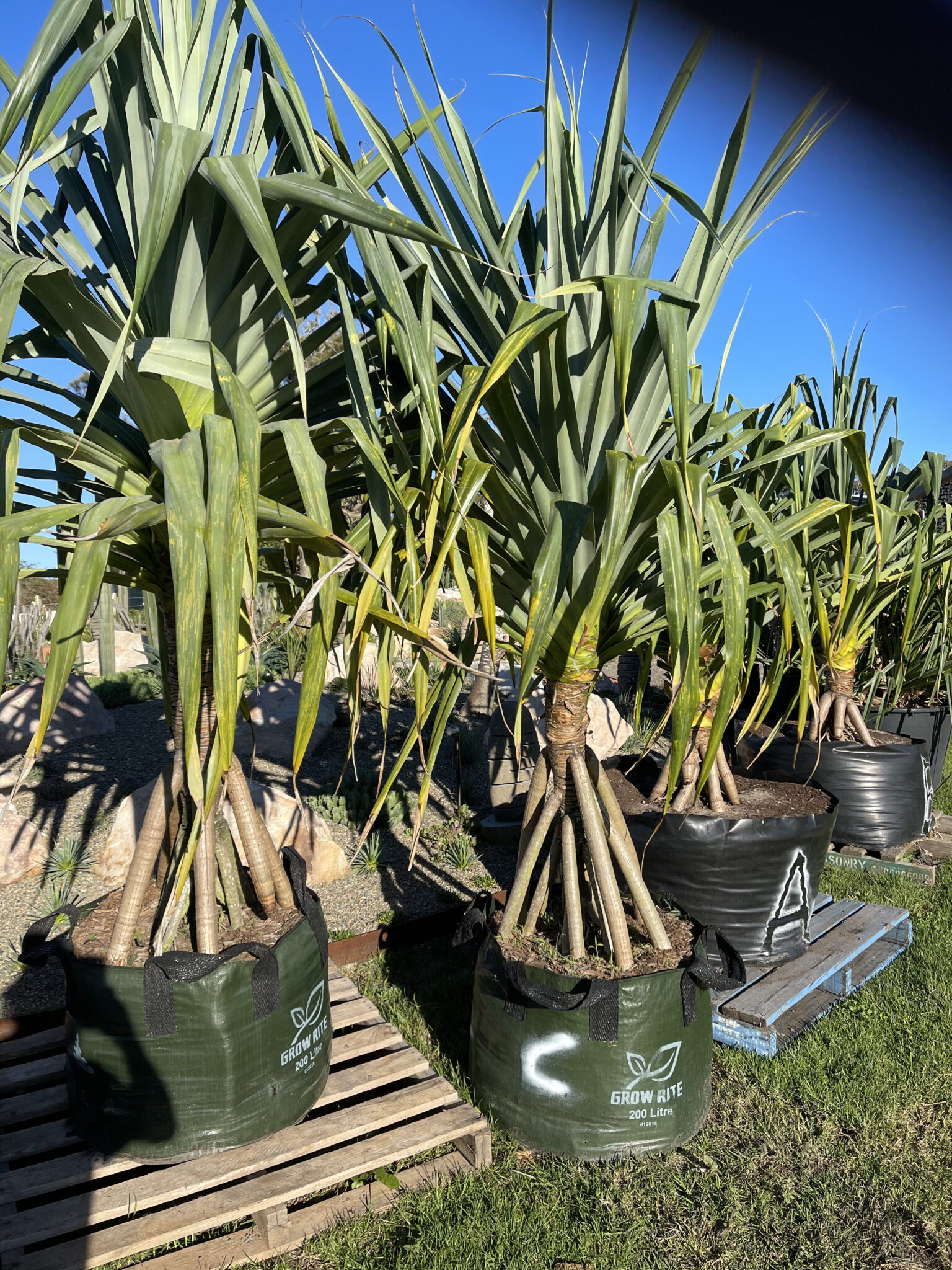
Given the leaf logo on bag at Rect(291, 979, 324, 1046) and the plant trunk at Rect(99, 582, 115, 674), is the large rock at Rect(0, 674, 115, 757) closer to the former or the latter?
the plant trunk at Rect(99, 582, 115, 674)

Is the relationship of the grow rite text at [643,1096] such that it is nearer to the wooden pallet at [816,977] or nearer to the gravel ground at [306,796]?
the wooden pallet at [816,977]

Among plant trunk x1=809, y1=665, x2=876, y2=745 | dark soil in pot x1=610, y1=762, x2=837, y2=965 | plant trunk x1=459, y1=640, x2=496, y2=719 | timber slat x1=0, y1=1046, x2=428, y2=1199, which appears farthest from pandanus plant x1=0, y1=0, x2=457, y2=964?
plant trunk x1=459, y1=640, x2=496, y2=719

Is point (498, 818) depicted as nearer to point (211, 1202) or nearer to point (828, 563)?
point (828, 563)

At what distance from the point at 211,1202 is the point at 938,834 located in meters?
4.17

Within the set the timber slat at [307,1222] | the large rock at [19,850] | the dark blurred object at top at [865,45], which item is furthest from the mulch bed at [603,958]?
the large rock at [19,850]

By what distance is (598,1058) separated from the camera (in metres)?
2.19

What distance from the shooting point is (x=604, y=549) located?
188 cm

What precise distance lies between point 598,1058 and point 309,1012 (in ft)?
2.58

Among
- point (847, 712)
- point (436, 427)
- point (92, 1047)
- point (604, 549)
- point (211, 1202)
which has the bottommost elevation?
point (211, 1202)

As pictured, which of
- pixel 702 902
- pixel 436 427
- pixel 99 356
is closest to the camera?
pixel 436 427

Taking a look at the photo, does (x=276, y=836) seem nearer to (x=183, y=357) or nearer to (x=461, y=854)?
(x=461, y=854)

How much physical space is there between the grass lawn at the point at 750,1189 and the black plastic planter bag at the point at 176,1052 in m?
0.39

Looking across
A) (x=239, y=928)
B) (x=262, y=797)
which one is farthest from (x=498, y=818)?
(x=239, y=928)

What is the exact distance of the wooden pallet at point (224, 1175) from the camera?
1.95 meters
